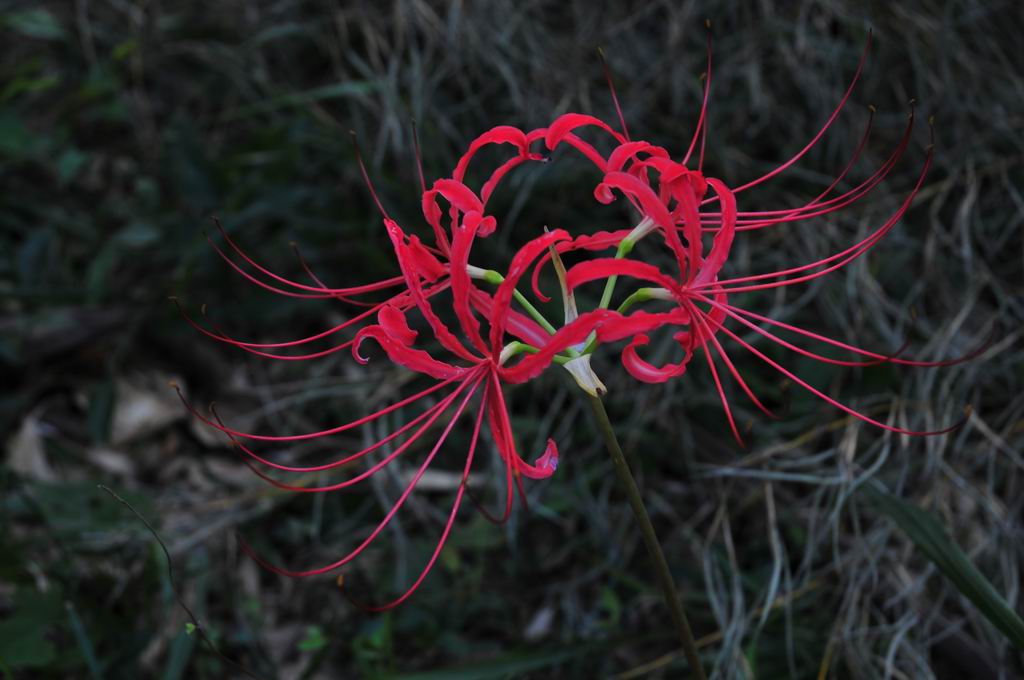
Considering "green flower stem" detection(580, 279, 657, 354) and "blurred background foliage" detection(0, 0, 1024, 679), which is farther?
"blurred background foliage" detection(0, 0, 1024, 679)

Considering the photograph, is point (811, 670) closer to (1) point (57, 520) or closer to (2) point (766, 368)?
(2) point (766, 368)

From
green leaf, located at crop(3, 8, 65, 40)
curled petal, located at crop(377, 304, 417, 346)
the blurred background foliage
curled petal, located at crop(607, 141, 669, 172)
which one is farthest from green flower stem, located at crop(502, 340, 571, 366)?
green leaf, located at crop(3, 8, 65, 40)

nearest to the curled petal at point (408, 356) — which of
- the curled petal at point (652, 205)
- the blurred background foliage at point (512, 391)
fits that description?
the curled petal at point (652, 205)

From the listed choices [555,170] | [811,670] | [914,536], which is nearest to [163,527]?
[555,170]

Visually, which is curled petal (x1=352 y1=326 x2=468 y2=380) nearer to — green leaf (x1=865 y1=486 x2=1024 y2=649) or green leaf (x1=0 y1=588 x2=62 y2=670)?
green leaf (x1=865 y1=486 x2=1024 y2=649)

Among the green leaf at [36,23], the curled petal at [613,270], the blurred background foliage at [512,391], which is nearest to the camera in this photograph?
the curled petal at [613,270]

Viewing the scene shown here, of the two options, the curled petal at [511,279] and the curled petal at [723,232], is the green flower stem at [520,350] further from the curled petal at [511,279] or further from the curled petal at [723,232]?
the curled petal at [723,232]
